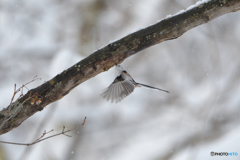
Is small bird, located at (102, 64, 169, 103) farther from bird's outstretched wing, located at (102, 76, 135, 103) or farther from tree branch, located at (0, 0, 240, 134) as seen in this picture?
tree branch, located at (0, 0, 240, 134)

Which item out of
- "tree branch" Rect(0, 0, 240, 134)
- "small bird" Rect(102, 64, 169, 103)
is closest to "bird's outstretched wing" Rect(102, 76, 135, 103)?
"small bird" Rect(102, 64, 169, 103)

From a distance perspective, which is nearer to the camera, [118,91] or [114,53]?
[114,53]

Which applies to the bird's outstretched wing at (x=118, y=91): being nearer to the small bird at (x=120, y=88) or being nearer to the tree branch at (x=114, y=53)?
the small bird at (x=120, y=88)

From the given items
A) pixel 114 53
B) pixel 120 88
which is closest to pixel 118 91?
pixel 120 88

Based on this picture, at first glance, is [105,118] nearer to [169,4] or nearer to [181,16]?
[169,4]

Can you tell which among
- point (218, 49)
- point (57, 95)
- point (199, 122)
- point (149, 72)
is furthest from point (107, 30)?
point (57, 95)

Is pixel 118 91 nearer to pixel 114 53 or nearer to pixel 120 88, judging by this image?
pixel 120 88
